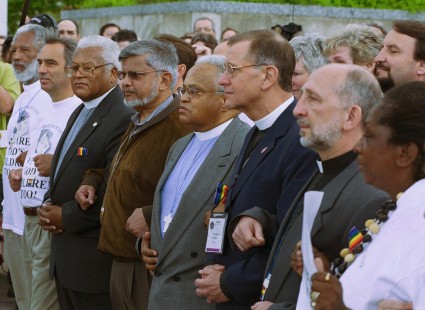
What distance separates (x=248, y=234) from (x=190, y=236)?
0.99 metres

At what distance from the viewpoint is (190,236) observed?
571 cm

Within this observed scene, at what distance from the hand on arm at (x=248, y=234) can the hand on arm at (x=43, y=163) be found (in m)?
2.85

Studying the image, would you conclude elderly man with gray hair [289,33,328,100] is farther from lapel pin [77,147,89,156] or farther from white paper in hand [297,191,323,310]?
white paper in hand [297,191,323,310]

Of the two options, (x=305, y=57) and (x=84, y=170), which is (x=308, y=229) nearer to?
(x=305, y=57)

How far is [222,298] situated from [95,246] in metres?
2.05

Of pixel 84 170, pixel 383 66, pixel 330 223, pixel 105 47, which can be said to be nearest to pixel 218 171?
pixel 383 66

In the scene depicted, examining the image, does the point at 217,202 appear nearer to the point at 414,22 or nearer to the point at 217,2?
the point at 414,22

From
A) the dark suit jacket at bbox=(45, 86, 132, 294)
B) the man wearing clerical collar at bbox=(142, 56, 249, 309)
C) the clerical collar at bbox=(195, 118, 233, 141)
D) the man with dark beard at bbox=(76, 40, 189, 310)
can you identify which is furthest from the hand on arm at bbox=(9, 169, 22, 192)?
the clerical collar at bbox=(195, 118, 233, 141)

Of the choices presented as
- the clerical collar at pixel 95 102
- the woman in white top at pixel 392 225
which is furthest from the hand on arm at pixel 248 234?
the clerical collar at pixel 95 102

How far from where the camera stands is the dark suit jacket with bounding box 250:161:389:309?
13.4 ft

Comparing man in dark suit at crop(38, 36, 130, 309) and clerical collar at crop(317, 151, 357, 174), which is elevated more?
clerical collar at crop(317, 151, 357, 174)

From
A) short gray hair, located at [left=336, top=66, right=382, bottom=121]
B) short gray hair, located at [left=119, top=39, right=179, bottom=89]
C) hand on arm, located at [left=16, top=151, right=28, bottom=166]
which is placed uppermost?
short gray hair, located at [left=336, top=66, right=382, bottom=121]

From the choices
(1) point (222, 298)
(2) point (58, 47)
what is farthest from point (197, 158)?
(2) point (58, 47)

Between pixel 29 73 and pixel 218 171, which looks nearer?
pixel 218 171
